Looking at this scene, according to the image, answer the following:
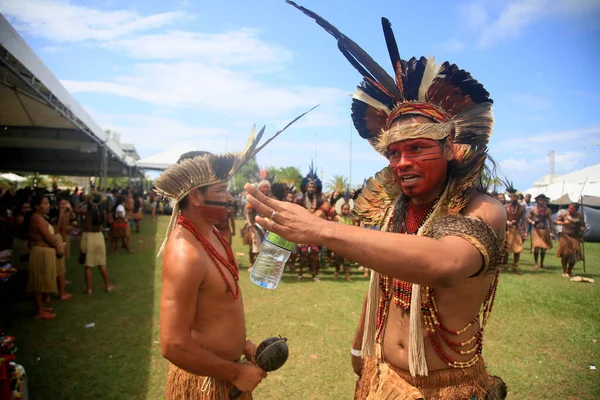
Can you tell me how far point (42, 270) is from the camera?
6.56 metres

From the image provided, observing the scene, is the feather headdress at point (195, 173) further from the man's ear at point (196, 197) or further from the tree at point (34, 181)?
the tree at point (34, 181)

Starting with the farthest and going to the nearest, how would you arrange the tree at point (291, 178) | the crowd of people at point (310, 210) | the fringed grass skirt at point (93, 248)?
the tree at point (291, 178) → the crowd of people at point (310, 210) → the fringed grass skirt at point (93, 248)

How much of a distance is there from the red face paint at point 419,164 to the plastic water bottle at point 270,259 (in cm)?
66

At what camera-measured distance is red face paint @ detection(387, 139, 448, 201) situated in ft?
6.11

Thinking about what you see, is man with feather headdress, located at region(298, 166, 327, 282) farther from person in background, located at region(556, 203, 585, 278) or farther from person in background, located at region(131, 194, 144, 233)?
person in background, located at region(131, 194, 144, 233)

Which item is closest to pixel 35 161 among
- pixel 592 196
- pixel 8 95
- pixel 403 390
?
pixel 8 95

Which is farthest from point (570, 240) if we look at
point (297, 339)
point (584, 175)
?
point (584, 175)

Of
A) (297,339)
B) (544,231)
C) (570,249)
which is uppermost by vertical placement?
(544,231)

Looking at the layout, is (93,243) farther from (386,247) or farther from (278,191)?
(386,247)

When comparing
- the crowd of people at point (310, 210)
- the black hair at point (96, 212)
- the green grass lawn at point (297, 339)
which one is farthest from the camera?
the crowd of people at point (310, 210)

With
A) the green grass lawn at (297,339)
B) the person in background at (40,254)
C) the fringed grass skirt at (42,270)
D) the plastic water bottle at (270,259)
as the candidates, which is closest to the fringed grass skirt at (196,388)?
the plastic water bottle at (270,259)

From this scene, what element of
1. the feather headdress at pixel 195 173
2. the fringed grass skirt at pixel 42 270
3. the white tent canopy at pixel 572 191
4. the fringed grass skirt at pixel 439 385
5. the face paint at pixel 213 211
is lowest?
the fringed grass skirt at pixel 42 270

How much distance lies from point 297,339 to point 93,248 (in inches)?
188

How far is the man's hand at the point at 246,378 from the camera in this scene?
7.30 ft
